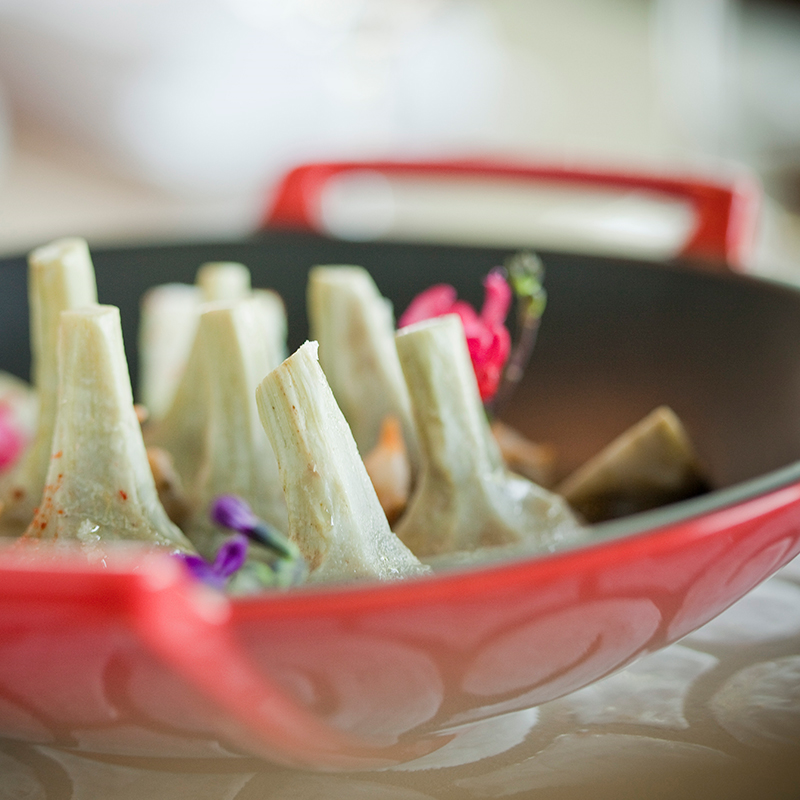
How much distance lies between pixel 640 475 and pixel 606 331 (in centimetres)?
7

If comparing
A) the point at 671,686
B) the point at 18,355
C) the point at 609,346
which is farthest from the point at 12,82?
the point at 671,686

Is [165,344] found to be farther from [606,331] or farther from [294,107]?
[294,107]

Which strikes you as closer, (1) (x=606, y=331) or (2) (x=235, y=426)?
(2) (x=235, y=426)

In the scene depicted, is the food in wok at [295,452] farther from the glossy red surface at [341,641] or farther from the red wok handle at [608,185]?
the red wok handle at [608,185]

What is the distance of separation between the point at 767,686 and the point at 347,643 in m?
0.12

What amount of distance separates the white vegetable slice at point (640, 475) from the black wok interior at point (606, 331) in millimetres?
16

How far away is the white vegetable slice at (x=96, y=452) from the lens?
0.17 meters

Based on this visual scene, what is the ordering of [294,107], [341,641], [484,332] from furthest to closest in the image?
[294,107] < [484,332] < [341,641]

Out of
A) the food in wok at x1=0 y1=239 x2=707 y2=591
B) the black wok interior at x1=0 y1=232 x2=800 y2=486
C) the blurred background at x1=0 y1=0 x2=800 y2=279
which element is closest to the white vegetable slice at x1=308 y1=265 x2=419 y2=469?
the food in wok at x1=0 y1=239 x2=707 y2=591

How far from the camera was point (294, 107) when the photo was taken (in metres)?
1.78

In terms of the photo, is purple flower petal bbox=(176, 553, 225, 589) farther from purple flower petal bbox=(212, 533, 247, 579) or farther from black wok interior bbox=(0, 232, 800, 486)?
black wok interior bbox=(0, 232, 800, 486)

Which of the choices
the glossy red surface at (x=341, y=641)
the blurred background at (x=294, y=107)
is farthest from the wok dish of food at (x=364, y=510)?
the blurred background at (x=294, y=107)

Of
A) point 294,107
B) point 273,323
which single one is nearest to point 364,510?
point 273,323

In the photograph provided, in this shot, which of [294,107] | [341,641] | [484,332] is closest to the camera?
[341,641]
